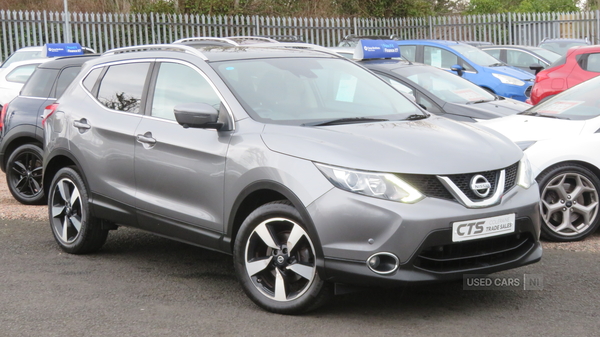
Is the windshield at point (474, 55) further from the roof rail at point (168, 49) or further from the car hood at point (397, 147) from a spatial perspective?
the car hood at point (397, 147)

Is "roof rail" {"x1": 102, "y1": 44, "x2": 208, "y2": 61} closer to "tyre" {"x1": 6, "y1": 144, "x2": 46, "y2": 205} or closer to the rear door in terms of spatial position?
the rear door

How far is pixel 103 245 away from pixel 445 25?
20.5 meters

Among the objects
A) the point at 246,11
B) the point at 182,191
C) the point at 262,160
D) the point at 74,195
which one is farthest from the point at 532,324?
the point at 246,11

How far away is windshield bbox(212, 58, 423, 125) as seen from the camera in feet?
17.1

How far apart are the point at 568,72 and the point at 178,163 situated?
336 inches

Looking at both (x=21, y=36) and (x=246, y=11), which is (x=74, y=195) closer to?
(x=21, y=36)

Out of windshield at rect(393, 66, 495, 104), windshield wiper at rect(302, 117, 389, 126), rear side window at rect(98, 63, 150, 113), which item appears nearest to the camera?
windshield wiper at rect(302, 117, 389, 126)

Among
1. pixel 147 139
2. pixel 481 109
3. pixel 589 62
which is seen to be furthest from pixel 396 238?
pixel 589 62

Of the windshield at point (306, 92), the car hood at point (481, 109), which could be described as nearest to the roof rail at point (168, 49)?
the windshield at point (306, 92)

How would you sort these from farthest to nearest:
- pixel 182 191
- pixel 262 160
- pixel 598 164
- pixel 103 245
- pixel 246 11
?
pixel 246 11 < pixel 103 245 < pixel 598 164 < pixel 182 191 < pixel 262 160

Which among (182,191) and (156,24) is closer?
(182,191)

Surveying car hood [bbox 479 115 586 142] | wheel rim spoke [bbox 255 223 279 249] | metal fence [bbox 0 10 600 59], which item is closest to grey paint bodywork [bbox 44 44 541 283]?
wheel rim spoke [bbox 255 223 279 249]

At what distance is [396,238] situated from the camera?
426 centimetres

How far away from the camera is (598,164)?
21.2 ft
